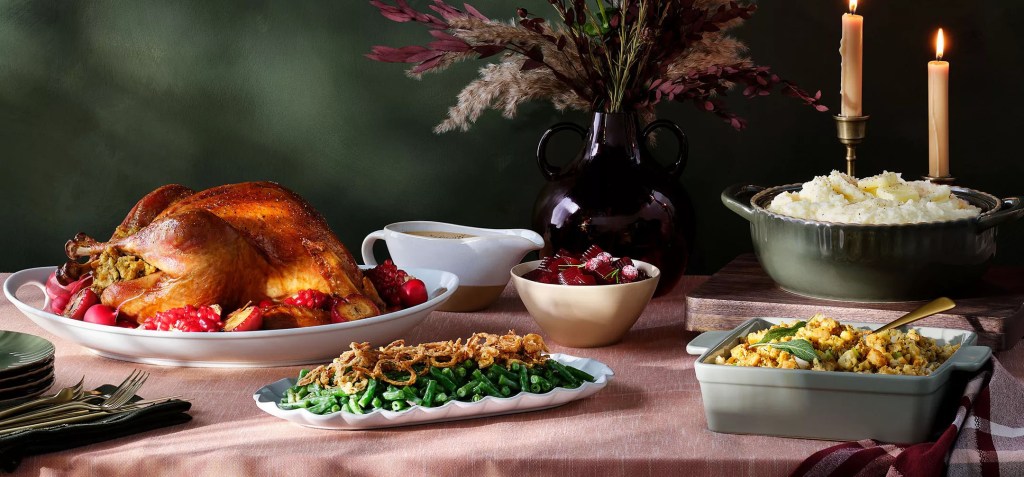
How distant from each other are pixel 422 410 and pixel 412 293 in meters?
0.43

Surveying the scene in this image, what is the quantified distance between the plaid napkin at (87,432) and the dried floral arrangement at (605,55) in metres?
0.67

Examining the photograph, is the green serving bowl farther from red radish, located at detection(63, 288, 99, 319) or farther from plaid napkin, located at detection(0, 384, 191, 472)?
red radish, located at detection(63, 288, 99, 319)


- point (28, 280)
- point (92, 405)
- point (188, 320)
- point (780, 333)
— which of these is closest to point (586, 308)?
point (780, 333)

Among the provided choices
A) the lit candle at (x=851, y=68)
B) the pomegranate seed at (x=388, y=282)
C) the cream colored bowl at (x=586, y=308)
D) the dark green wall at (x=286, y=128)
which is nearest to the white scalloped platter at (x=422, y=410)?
the cream colored bowl at (x=586, y=308)

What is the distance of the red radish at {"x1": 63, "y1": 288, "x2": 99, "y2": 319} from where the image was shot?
149cm

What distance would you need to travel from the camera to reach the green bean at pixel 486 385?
1233 mm

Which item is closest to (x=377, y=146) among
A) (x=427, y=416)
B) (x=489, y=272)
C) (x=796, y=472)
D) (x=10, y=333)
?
(x=489, y=272)

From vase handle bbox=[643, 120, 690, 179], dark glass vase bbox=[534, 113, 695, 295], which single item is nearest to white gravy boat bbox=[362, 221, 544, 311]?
dark glass vase bbox=[534, 113, 695, 295]

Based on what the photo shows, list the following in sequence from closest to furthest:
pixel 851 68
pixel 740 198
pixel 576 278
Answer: pixel 576 278
pixel 851 68
pixel 740 198

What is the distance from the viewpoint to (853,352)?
1164 millimetres

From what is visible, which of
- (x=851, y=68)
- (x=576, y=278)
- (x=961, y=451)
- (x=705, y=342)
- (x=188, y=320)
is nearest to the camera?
(x=961, y=451)

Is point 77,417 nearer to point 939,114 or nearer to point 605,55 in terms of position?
point 605,55

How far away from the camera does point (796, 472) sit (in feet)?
3.55

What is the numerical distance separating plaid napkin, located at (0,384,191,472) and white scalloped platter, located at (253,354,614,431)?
0.10 meters
